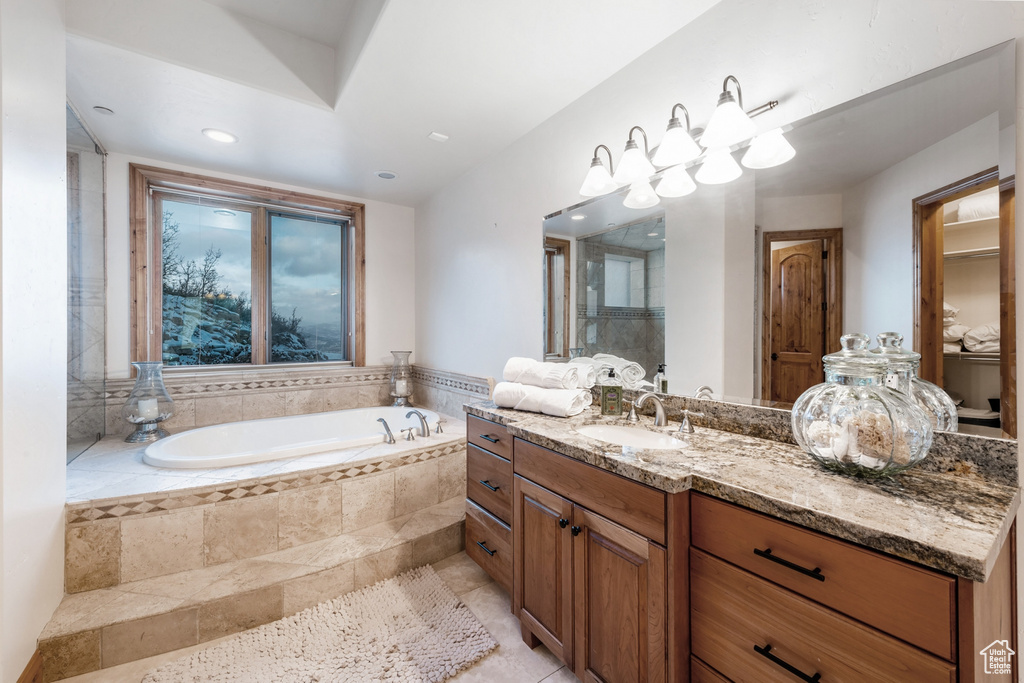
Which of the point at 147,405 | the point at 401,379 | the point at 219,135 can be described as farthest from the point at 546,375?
the point at 147,405

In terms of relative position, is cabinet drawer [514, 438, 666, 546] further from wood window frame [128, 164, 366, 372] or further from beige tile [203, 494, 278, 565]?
wood window frame [128, 164, 366, 372]

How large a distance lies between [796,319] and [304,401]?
3.35m

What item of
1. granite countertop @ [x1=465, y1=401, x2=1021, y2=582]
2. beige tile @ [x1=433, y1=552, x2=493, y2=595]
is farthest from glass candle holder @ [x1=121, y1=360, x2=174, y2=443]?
granite countertop @ [x1=465, y1=401, x2=1021, y2=582]

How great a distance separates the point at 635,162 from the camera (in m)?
1.69

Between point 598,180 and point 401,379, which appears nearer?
point 598,180

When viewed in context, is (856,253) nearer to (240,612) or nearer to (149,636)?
(240,612)

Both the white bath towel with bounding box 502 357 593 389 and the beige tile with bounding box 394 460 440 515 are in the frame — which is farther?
the beige tile with bounding box 394 460 440 515

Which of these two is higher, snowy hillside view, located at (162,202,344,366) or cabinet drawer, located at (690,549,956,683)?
snowy hillside view, located at (162,202,344,366)

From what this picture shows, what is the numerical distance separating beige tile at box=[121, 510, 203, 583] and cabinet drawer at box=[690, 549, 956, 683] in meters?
1.99

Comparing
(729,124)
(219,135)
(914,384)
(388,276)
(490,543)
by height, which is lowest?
(490,543)

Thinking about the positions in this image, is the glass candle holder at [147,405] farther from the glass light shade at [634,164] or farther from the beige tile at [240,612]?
the glass light shade at [634,164]

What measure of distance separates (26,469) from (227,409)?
1831 mm

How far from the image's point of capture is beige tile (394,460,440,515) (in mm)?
2252

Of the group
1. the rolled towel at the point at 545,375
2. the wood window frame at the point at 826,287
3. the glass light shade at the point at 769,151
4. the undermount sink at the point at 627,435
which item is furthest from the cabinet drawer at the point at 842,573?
the glass light shade at the point at 769,151
